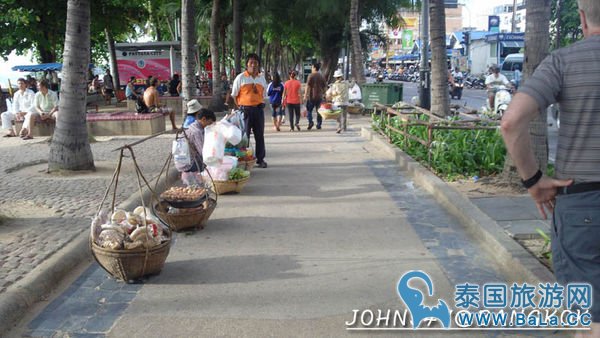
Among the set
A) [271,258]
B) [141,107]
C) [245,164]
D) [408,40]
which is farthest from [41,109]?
[408,40]

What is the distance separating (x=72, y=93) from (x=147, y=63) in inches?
987

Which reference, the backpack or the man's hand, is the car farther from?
the man's hand

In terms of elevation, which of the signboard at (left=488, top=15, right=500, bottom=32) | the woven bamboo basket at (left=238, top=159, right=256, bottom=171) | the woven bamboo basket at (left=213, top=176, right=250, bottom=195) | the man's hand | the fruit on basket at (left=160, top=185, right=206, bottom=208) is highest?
the signboard at (left=488, top=15, right=500, bottom=32)

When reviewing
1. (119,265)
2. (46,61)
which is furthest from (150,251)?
(46,61)

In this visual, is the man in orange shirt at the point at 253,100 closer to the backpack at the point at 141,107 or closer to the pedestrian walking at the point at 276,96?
the pedestrian walking at the point at 276,96

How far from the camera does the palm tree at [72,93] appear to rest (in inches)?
368

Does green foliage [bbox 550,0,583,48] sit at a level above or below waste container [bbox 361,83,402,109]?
above

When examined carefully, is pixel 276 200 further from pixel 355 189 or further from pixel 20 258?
pixel 20 258

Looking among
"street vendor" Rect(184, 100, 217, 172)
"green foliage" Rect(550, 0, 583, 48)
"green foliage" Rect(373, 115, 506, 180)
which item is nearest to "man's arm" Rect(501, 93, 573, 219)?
"street vendor" Rect(184, 100, 217, 172)

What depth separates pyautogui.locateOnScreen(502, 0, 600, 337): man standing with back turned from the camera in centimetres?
261

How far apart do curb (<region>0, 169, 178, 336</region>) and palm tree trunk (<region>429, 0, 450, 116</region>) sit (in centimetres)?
737

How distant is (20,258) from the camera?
534 centimetres

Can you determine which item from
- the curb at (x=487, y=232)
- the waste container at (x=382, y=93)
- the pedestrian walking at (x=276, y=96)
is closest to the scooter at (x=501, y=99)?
the waste container at (x=382, y=93)

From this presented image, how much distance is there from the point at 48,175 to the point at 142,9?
19720mm
